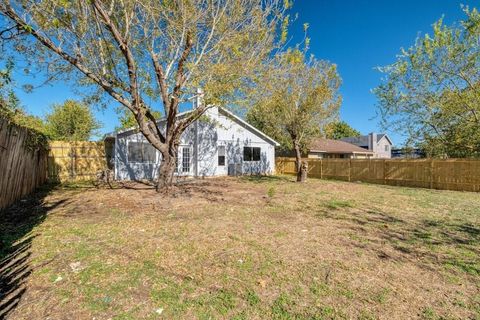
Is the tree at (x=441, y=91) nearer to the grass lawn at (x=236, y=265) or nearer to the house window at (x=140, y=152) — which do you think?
the grass lawn at (x=236, y=265)

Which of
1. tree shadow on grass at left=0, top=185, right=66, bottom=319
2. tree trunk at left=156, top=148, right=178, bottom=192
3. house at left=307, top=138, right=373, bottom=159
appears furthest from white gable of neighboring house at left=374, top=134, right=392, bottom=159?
tree shadow on grass at left=0, top=185, right=66, bottom=319

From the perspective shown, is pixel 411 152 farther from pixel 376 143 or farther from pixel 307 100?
pixel 376 143

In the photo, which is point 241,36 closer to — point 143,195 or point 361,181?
point 143,195

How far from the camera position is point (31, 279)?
3352 millimetres

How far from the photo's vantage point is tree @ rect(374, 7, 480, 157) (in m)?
10.8

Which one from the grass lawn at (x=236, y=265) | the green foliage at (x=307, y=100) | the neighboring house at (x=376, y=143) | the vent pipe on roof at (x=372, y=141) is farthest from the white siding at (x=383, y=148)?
the grass lawn at (x=236, y=265)

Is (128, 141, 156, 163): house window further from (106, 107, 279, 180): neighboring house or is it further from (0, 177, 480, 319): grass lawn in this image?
(0, 177, 480, 319): grass lawn

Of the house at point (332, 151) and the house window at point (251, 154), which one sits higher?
the house at point (332, 151)

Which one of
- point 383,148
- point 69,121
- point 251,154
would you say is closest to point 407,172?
point 251,154

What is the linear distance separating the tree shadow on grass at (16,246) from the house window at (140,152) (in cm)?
748

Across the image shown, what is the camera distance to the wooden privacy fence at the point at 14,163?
6.17 meters

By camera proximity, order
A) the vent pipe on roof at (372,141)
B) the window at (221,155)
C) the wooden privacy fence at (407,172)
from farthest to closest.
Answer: the vent pipe on roof at (372,141) → the window at (221,155) → the wooden privacy fence at (407,172)

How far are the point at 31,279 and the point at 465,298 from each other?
5203mm

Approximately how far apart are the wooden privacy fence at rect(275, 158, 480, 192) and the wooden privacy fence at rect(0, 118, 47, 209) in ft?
54.4
